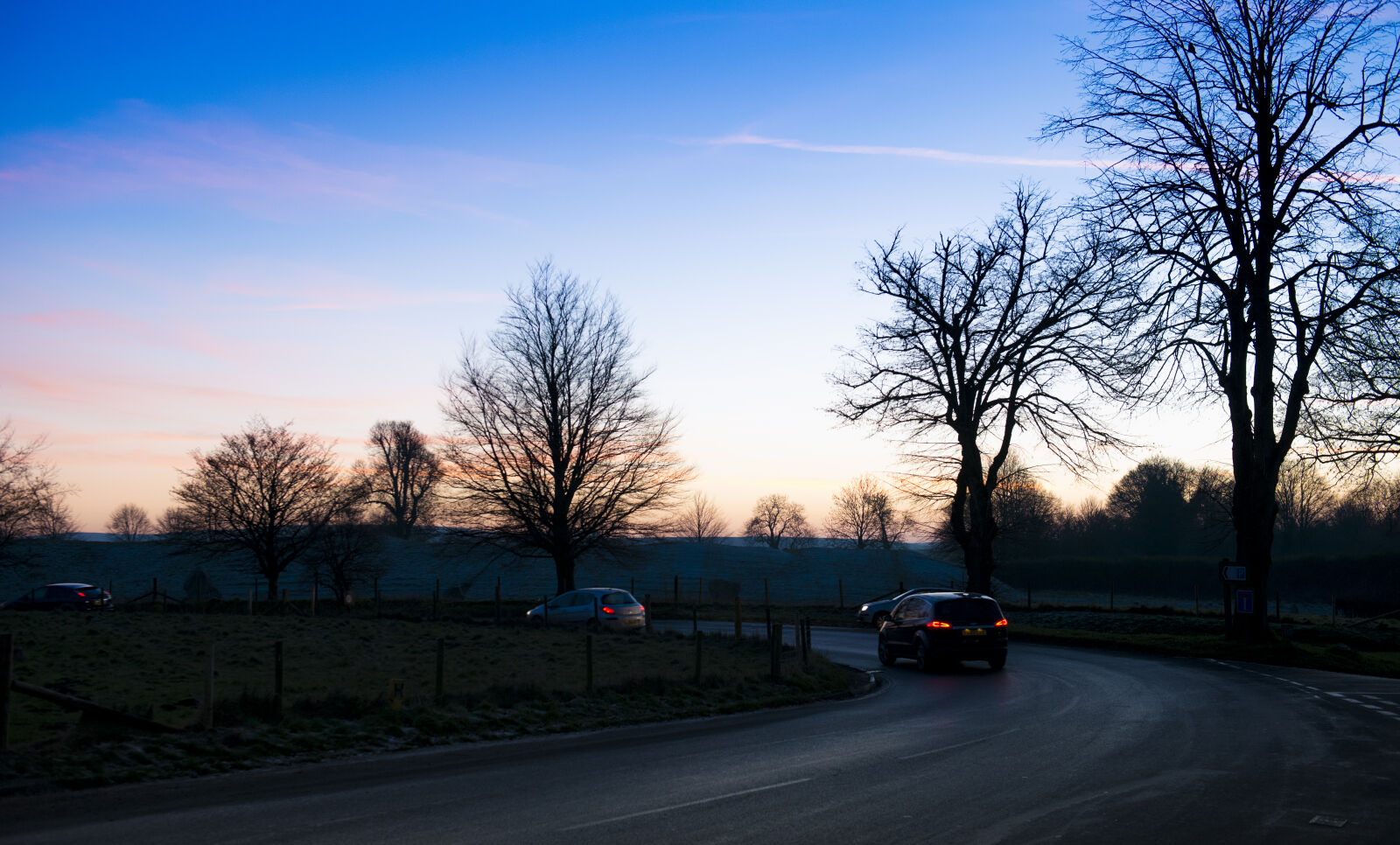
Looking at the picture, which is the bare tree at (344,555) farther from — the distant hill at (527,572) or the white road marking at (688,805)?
the white road marking at (688,805)

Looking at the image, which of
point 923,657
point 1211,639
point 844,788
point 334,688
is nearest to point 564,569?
point 923,657

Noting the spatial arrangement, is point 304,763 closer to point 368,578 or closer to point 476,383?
point 476,383

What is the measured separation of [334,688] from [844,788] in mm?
11335

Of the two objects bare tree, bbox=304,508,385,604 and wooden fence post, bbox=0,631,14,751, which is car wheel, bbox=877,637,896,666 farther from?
bare tree, bbox=304,508,385,604

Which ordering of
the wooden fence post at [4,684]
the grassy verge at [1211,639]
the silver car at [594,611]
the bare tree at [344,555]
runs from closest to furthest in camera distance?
the wooden fence post at [4,684] < the grassy verge at [1211,639] < the silver car at [594,611] < the bare tree at [344,555]

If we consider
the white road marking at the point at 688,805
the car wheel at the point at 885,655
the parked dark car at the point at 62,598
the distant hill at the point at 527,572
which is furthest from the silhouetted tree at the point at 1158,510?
the white road marking at the point at 688,805

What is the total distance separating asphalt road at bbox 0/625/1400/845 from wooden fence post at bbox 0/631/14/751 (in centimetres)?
155

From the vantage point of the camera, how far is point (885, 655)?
24750 mm

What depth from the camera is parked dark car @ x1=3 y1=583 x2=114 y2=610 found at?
42719 millimetres

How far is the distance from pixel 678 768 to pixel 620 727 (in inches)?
156

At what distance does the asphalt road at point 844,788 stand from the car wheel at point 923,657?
7.68 m

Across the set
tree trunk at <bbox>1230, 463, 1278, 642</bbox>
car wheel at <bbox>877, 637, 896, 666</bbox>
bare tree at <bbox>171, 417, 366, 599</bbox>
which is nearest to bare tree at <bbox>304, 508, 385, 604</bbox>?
bare tree at <bbox>171, 417, 366, 599</bbox>

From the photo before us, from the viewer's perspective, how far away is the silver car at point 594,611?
114ft

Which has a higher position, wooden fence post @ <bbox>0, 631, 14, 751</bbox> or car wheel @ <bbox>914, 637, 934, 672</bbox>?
wooden fence post @ <bbox>0, 631, 14, 751</bbox>
